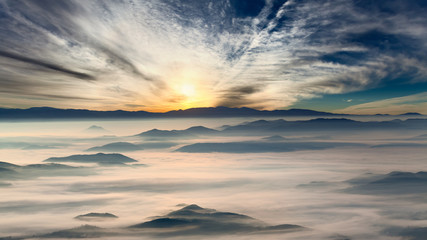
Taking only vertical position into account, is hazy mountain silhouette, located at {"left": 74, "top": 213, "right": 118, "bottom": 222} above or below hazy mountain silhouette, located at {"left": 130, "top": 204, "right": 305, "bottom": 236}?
above

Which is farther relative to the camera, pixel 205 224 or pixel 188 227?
pixel 205 224

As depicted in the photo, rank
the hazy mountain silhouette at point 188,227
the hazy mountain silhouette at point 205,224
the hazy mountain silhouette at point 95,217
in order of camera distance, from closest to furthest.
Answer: the hazy mountain silhouette at point 188,227
the hazy mountain silhouette at point 205,224
the hazy mountain silhouette at point 95,217

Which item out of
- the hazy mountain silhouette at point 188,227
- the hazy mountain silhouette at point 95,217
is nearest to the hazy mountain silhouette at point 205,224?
the hazy mountain silhouette at point 188,227

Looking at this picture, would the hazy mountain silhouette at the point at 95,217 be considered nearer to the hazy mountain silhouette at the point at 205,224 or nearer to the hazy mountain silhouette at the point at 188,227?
the hazy mountain silhouette at the point at 188,227

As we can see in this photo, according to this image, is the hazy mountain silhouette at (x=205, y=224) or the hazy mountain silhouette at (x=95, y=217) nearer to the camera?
the hazy mountain silhouette at (x=205, y=224)

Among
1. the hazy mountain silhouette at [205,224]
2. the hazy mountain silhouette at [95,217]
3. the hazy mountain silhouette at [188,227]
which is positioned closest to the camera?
the hazy mountain silhouette at [188,227]

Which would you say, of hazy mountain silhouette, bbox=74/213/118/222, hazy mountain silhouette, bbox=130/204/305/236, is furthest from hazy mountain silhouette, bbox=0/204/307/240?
hazy mountain silhouette, bbox=74/213/118/222

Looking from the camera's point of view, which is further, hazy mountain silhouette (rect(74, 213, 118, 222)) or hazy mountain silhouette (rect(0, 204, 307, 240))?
hazy mountain silhouette (rect(74, 213, 118, 222))

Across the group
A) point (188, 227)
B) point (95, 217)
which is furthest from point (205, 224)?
point (95, 217)

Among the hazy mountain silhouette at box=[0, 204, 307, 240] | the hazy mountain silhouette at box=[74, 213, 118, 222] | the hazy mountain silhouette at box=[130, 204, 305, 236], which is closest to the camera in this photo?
the hazy mountain silhouette at box=[0, 204, 307, 240]

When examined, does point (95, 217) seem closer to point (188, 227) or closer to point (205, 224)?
point (188, 227)

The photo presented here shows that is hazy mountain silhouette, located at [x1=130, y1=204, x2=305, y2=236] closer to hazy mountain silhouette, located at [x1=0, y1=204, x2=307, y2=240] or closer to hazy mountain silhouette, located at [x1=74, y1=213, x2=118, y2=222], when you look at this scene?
hazy mountain silhouette, located at [x1=0, y1=204, x2=307, y2=240]

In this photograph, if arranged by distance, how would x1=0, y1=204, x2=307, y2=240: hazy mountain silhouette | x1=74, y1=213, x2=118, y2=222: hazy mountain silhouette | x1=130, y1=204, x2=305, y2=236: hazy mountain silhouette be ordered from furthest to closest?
x1=74, y1=213, x2=118, y2=222: hazy mountain silhouette
x1=130, y1=204, x2=305, y2=236: hazy mountain silhouette
x1=0, y1=204, x2=307, y2=240: hazy mountain silhouette
